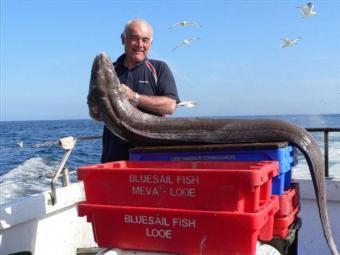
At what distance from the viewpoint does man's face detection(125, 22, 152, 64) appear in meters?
3.47

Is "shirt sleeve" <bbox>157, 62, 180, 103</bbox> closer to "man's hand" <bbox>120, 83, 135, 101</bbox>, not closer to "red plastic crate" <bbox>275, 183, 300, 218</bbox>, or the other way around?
"man's hand" <bbox>120, 83, 135, 101</bbox>

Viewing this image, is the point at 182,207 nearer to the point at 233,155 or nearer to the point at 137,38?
the point at 233,155

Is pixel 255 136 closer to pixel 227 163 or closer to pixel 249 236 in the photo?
pixel 227 163

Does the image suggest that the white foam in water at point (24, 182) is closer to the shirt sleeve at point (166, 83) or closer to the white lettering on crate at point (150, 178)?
the shirt sleeve at point (166, 83)

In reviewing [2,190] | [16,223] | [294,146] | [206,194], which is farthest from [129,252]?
[2,190]

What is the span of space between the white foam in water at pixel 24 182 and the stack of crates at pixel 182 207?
6234 mm

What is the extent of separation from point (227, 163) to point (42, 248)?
2.09 m

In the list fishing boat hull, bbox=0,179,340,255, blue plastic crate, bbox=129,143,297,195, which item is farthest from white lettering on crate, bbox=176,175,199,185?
fishing boat hull, bbox=0,179,340,255

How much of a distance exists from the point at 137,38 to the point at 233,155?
4.14ft

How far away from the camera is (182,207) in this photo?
2277mm

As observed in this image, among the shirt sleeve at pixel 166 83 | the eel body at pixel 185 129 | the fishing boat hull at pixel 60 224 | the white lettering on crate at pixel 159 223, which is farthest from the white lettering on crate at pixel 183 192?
the fishing boat hull at pixel 60 224

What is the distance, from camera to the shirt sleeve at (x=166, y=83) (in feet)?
11.3

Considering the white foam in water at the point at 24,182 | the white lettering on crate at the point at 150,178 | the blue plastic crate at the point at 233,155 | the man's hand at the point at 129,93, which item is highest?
the man's hand at the point at 129,93

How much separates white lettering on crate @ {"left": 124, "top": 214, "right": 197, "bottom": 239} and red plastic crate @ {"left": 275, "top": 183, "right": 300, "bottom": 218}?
0.70 meters
